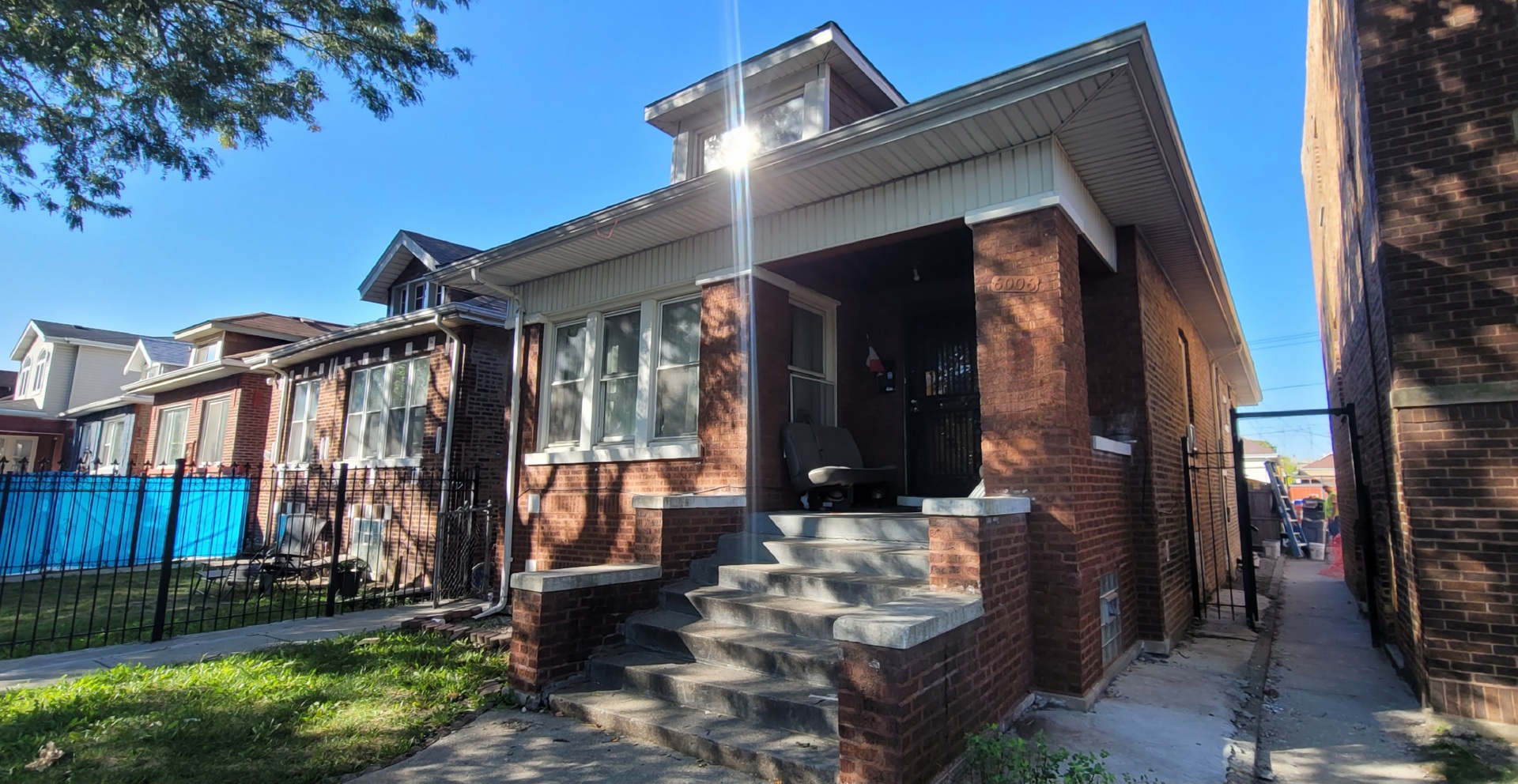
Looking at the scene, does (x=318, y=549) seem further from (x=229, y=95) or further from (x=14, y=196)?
(x=229, y=95)

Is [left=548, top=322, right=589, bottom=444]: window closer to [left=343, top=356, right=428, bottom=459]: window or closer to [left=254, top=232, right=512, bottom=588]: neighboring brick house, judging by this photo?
[left=254, top=232, right=512, bottom=588]: neighboring brick house

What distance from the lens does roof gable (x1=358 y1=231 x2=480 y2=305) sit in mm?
14401

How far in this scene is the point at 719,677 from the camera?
4484 mm

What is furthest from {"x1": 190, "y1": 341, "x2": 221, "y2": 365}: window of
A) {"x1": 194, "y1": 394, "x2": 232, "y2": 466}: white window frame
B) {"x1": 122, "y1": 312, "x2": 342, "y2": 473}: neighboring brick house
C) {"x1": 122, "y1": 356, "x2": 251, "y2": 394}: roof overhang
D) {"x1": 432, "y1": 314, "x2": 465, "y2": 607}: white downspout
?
{"x1": 432, "y1": 314, "x2": 465, "y2": 607}: white downspout

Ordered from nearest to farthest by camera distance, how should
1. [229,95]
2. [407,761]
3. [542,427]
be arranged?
[407,761], [229,95], [542,427]

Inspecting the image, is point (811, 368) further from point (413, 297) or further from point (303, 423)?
point (303, 423)

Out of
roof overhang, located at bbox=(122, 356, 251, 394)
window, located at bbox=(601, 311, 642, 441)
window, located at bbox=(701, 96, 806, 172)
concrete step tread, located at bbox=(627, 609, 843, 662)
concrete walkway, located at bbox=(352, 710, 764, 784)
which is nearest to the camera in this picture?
concrete walkway, located at bbox=(352, 710, 764, 784)

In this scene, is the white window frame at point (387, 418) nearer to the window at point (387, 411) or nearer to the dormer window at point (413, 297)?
the window at point (387, 411)

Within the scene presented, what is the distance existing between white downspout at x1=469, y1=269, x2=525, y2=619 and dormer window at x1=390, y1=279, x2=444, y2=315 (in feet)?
17.8

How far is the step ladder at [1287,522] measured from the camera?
19.8m

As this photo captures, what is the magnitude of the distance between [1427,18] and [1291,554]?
19.3 m

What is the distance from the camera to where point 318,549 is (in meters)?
12.2

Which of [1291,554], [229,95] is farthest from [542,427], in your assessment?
[1291,554]

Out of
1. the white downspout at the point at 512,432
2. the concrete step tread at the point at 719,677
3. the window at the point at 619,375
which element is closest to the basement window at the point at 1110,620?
the concrete step tread at the point at 719,677
